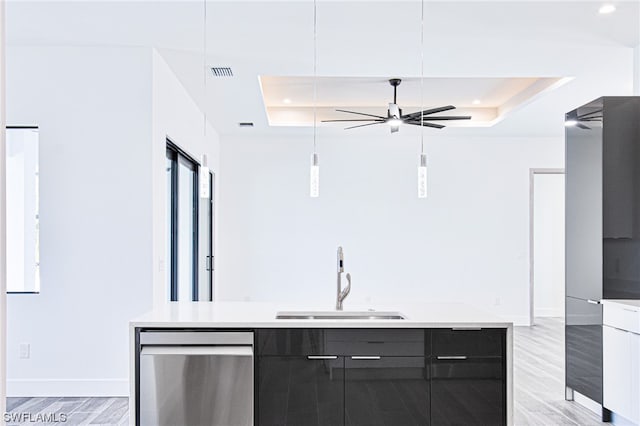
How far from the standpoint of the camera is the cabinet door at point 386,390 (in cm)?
273

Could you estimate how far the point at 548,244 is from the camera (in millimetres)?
7930

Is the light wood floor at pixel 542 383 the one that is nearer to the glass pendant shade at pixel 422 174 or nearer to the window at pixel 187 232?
the glass pendant shade at pixel 422 174

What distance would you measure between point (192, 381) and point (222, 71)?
2707mm

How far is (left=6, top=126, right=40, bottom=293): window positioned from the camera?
3.96 m

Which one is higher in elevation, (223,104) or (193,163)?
(223,104)

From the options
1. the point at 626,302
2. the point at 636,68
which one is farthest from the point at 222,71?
the point at 626,302

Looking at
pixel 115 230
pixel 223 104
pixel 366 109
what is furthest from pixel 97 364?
pixel 366 109

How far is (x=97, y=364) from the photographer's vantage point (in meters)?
3.93

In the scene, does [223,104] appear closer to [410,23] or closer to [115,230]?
[115,230]

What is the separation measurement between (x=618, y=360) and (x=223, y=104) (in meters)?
4.21

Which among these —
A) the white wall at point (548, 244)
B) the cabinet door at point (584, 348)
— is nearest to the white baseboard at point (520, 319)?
the white wall at point (548, 244)

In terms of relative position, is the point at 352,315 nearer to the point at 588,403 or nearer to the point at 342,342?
the point at 342,342

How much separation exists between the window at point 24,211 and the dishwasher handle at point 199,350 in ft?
5.83

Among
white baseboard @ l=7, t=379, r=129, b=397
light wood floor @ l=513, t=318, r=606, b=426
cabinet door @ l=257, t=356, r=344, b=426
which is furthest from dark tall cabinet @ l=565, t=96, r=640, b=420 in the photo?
white baseboard @ l=7, t=379, r=129, b=397
